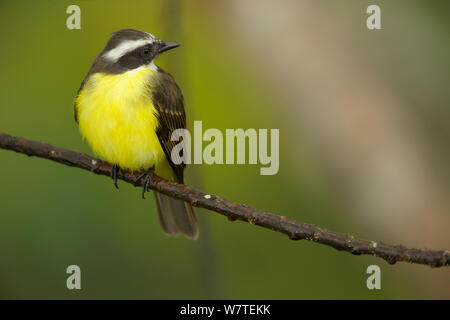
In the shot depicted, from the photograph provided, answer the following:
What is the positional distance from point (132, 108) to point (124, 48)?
381 millimetres

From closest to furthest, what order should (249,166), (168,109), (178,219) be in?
(168,109), (178,219), (249,166)

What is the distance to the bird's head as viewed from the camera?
3.44 m

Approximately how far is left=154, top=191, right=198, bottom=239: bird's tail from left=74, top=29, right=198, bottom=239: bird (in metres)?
0.37

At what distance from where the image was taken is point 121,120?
3270mm

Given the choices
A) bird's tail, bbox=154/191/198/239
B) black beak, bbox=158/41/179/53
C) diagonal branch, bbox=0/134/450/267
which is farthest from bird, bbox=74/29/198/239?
diagonal branch, bbox=0/134/450/267

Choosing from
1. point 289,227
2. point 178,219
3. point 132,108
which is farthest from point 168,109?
point 289,227

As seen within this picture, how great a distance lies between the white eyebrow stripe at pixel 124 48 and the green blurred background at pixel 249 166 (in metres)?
0.26

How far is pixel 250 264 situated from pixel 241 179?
0.63 metres

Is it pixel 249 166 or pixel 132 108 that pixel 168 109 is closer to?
pixel 132 108

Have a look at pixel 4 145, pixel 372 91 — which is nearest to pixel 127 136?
pixel 4 145

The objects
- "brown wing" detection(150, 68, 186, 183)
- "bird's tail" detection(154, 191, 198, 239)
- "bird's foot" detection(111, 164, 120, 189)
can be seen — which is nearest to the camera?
"bird's foot" detection(111, 164, 120, 189)

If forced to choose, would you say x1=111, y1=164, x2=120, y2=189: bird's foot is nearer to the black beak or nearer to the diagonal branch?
the diagonal branch

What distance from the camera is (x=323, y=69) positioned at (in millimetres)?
3404

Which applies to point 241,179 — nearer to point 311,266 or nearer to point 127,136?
point 311,266
